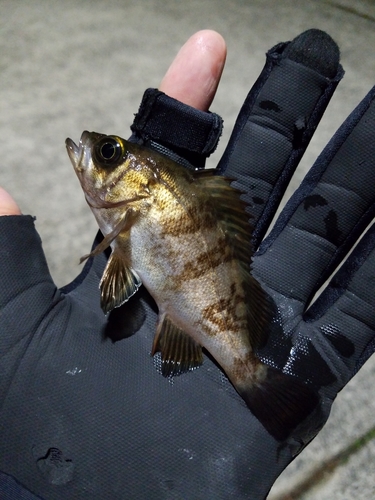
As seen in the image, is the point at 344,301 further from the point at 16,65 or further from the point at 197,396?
the point at 16,65

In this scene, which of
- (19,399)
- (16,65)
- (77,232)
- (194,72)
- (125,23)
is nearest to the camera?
(19,399)

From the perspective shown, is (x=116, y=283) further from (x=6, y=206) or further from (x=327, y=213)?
(x=327, y=213)

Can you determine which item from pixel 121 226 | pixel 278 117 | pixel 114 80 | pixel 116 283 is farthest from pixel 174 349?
pixel 114 80

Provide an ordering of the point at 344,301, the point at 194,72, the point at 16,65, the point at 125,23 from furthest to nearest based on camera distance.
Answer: the point at 125,23, the point at 16,65, the point at 194,72, the point at 344,301

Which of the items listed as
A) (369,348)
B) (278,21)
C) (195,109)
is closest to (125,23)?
(278,21)

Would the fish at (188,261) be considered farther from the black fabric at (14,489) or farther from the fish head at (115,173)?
the black fabric at (14,489)

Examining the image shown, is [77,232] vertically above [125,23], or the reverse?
[125,23]
